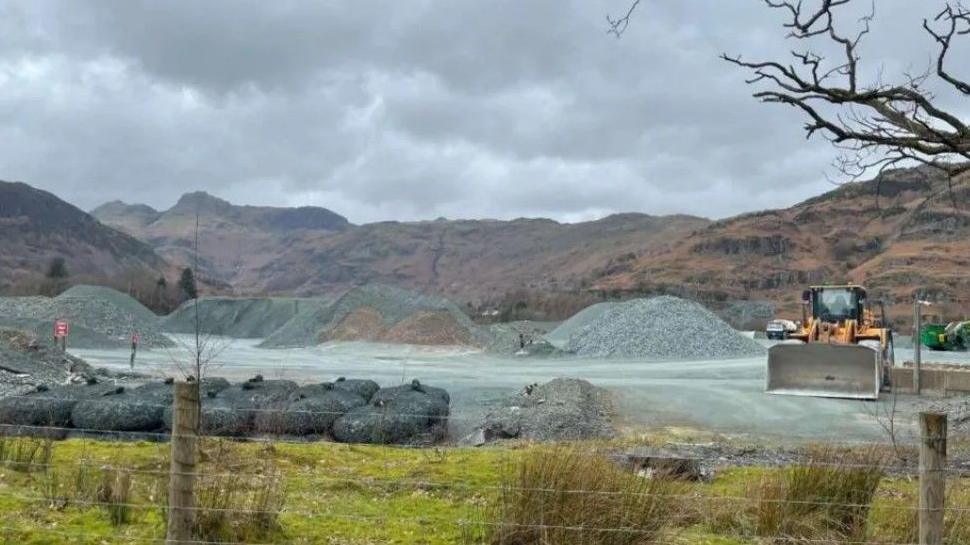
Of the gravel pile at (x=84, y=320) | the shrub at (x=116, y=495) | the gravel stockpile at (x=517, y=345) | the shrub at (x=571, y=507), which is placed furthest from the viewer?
the gravel pile at (x=84, y=320)

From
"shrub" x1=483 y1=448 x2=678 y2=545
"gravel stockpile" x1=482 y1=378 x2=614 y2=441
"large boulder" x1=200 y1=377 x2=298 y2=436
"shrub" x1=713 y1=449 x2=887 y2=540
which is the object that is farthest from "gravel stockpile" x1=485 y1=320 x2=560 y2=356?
"shrub" x1=483 y1=448 x2=678 y2=545

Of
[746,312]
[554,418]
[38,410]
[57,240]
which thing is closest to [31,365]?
[38,410]

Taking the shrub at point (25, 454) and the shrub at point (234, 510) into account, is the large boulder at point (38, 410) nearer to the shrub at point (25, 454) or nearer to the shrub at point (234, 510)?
the shrub at point (25, 454)

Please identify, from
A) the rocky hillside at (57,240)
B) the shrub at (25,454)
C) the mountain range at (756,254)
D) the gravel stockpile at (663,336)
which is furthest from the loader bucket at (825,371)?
the rocky hillside at (57,240)

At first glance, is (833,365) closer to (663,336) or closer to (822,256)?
(663,336)

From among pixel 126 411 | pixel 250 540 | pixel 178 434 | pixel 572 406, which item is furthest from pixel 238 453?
pixel 572 406

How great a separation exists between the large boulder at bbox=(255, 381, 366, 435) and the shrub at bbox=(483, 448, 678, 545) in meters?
9.67

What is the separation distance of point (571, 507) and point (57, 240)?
16744 cm

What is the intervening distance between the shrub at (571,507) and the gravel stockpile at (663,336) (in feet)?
114

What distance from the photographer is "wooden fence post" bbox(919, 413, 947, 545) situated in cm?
488

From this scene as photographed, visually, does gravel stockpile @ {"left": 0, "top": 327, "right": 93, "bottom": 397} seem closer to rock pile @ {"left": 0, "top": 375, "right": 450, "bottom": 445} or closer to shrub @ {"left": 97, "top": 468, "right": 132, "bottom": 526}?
rock pile @ {"left": 0, "top": 375, "right": 450, "bottom": 445}

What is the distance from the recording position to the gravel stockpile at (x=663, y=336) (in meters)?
42.3

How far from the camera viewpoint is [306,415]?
645 inches

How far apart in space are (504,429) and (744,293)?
93.6 meters
